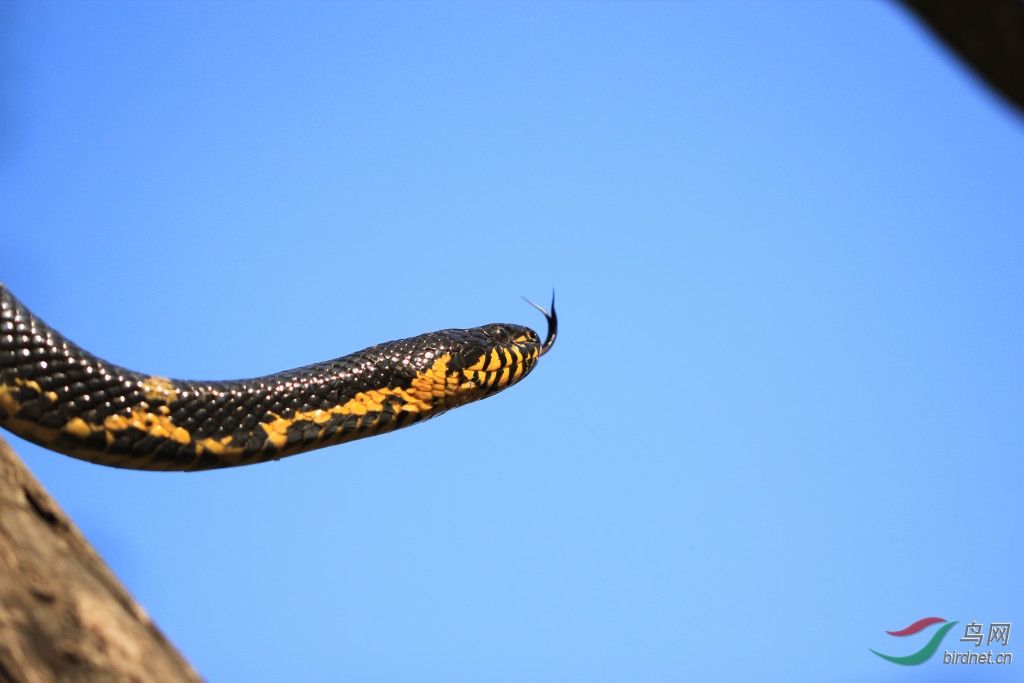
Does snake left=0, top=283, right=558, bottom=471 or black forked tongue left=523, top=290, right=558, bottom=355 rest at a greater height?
black forked tongue left=523, top=290, right=558, bottom=355

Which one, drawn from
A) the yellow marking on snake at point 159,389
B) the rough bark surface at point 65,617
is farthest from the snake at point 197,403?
the rough bark surface at point 65,617

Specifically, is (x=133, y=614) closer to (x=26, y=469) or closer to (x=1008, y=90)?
(x=26, y=469)

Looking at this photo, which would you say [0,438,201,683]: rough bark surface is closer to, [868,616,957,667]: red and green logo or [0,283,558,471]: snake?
[0,283,558,471]: snake

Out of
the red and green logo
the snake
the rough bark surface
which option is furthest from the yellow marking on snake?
the red and green logo

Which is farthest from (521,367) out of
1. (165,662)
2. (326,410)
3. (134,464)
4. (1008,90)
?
(1008,90)

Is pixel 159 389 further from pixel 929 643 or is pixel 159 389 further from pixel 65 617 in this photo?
pixel 929 643

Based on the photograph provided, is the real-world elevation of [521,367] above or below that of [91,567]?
above
